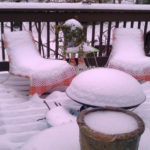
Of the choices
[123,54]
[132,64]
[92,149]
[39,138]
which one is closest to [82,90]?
[39,138]

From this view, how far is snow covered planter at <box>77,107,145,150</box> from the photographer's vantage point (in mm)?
1313

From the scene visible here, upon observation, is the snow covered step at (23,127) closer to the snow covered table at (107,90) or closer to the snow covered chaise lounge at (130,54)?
the snow covered table at (107,90)

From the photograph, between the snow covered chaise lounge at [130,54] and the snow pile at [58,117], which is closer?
the snow pile at [58,117]

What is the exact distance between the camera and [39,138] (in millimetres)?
1640

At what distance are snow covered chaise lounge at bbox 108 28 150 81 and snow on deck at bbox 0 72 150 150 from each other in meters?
0.24

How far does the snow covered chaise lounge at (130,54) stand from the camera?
3.77 metres

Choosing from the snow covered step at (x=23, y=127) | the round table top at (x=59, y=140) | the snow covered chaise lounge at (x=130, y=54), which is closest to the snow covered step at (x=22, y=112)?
the snow covered step at (x=23, y=127)

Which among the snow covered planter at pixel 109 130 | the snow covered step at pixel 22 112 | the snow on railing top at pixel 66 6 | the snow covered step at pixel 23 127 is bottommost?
the snow covered step at pixel 22 112

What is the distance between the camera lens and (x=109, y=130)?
1.38 meters

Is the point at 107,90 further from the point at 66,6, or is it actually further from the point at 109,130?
the point at 66,6

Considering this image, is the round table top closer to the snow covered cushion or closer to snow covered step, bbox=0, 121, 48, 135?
snow covered step, bbox=0, 121, 48, 135

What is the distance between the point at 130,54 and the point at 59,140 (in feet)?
9.09

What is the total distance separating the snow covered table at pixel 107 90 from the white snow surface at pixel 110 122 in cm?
78

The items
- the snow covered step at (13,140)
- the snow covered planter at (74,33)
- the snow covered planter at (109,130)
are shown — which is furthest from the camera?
the snow covered planter at (74,33)
